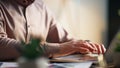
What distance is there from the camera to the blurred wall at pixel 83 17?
2.29m

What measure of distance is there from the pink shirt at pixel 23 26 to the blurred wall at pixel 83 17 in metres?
0.47

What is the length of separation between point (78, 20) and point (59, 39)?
0.93 metres

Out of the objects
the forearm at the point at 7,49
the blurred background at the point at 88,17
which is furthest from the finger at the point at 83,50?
the blurred background at the point at 88,17

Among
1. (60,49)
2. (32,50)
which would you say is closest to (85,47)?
(60,49)

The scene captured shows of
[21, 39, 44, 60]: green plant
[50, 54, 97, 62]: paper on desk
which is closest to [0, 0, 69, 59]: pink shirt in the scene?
[50, 54, 97, 62]: paper on desk

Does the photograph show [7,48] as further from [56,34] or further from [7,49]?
[56,34]

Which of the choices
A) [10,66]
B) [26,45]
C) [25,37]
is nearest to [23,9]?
[25,37]

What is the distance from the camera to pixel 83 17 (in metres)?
2.61

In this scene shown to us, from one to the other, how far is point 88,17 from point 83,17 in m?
0.09

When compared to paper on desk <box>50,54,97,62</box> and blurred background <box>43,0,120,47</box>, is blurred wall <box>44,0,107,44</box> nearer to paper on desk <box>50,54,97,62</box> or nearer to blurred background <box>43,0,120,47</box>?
blurred background <box>43,0,120,47</box>

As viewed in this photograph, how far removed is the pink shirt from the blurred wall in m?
0.47

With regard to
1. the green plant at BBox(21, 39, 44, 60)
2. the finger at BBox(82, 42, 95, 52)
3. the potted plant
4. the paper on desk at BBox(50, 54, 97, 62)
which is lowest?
the paper on desk at BBox(50, 54, 97, 62)

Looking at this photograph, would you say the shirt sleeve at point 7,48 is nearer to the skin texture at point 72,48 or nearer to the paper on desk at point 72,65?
the skin texture at point 72,48

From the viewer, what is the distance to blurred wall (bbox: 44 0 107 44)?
2.29m
